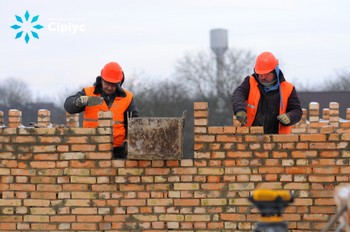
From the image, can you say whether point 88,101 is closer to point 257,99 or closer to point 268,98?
point 257,99

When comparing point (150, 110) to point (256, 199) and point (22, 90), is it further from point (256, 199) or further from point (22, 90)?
point (256, 199)

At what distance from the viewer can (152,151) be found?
24.5 ft

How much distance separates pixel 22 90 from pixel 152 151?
60234 millimetres

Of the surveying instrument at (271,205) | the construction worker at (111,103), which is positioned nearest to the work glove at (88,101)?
the construction worker at (111,103)

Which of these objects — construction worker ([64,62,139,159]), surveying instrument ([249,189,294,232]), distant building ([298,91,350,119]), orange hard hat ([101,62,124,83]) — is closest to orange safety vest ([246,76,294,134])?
construction worker ([64,62,139,159])

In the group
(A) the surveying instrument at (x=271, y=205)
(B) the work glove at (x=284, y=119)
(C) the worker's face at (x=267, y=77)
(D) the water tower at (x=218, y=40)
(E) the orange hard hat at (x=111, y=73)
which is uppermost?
(D) the water tower at (x=218, y=40)

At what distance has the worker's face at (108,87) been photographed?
8070 mm

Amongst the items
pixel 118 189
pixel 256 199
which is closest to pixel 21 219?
pixel 118 189

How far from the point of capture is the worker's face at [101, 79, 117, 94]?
318 inches

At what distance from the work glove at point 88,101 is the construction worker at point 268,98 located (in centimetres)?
130

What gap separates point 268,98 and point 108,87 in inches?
62.8

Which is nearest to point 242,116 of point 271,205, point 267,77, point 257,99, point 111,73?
point 257,99

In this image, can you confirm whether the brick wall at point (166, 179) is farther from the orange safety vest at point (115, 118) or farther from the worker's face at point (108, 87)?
the worker's face at point (108, 87)

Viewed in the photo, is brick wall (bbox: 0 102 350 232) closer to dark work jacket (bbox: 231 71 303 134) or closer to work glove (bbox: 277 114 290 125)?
work glove (bbox: 277 114 290 125)
